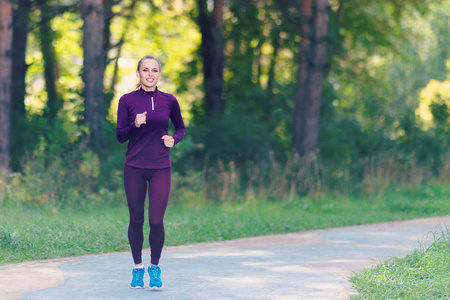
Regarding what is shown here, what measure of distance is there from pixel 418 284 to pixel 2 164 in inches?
423

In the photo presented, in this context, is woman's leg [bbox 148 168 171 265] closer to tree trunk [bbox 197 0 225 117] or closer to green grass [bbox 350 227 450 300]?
green grass [bbox 350 227 450 300]

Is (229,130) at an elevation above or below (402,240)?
above

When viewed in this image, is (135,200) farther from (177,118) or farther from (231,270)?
(231,270)

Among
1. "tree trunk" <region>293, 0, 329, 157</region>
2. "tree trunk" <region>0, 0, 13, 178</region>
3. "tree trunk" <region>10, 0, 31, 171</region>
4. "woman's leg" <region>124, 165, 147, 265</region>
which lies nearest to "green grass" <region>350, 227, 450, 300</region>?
"woman's leg" <region>124, 165, 147, 265</region>

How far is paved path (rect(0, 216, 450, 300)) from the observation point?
Answer: 702 centimetres

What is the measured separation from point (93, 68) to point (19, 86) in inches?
220

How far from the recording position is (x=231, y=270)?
27.1 feet

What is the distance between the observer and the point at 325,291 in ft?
23.6

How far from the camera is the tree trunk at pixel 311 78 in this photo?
18.3 meters

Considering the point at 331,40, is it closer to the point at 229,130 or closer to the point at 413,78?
the point at 229,130

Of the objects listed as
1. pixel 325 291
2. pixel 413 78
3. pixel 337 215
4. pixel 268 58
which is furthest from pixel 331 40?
pixel 413 78

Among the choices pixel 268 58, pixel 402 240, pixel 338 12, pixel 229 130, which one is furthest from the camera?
pixel 268 58

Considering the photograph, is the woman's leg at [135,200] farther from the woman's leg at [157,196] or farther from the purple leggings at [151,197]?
the woman's leg at [157,196]

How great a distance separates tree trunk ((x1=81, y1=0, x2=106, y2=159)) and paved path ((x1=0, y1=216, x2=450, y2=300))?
6.06 metres
